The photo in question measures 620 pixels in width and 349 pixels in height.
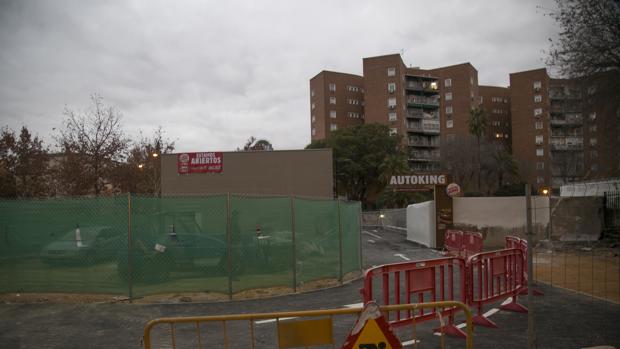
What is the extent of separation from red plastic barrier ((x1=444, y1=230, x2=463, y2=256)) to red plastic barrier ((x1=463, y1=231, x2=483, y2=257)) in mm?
477

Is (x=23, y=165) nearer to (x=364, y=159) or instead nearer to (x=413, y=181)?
(x=413, y=181)

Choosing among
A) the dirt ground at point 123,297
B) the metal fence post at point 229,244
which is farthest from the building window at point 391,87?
the metal fence post at point 229,244

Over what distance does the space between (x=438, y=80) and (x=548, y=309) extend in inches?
3168

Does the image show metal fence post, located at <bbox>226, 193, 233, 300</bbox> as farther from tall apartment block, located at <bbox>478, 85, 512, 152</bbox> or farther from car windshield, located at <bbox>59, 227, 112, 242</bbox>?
tall apartment block, located at <bbox>478, 85, 512, 152</bbox>

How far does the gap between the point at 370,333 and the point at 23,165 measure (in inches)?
1321

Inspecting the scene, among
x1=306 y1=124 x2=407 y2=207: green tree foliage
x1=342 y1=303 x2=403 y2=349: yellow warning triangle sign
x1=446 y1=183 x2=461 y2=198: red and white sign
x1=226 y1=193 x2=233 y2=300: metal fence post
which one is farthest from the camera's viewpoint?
x1=306 y1=124 x2=407 y2=207: green tree foliage

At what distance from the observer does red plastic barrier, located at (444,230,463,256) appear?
17.7 m

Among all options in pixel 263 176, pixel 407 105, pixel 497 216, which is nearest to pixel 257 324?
pixel 497 216

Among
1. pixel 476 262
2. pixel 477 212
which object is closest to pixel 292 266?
pixel 476 262

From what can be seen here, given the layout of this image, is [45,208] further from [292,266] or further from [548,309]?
[548,309]

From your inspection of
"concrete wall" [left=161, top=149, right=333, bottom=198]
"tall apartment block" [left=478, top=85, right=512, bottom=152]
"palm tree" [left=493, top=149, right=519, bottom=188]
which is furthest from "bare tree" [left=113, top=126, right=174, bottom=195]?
"tall apartment block" [left=478, top=85, right=512, bottom=152]

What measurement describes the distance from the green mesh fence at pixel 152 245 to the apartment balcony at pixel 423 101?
7389 centimetres

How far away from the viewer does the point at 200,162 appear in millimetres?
36438

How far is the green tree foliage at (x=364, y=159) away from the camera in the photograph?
2452 inches
